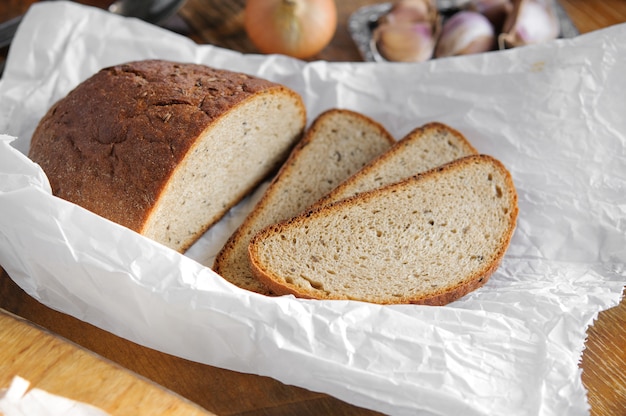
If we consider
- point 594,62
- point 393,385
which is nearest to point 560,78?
point 594,62

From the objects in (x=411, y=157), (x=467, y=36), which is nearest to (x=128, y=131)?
(x=411, y=157)

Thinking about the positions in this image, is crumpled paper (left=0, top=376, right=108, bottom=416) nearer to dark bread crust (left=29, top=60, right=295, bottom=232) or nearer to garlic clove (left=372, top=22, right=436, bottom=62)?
dark bread crust (left=29, top=60, right=295, bottom=232)

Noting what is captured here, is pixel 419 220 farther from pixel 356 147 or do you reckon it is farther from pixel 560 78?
pixel 560 78

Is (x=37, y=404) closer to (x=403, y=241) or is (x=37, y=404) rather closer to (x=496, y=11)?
(x=403, y=241)

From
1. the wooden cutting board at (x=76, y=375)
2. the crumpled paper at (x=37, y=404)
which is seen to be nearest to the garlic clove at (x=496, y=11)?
the wooden cutting board at (x=76, y=375)

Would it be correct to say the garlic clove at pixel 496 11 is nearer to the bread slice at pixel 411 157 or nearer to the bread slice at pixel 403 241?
the bread slice at pixel 411 157

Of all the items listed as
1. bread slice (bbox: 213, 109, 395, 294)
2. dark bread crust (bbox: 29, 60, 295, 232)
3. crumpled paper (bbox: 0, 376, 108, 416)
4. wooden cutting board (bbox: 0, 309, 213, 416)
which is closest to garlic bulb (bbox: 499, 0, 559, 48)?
bread slice (bbox: 213, 109, 395, 294)
